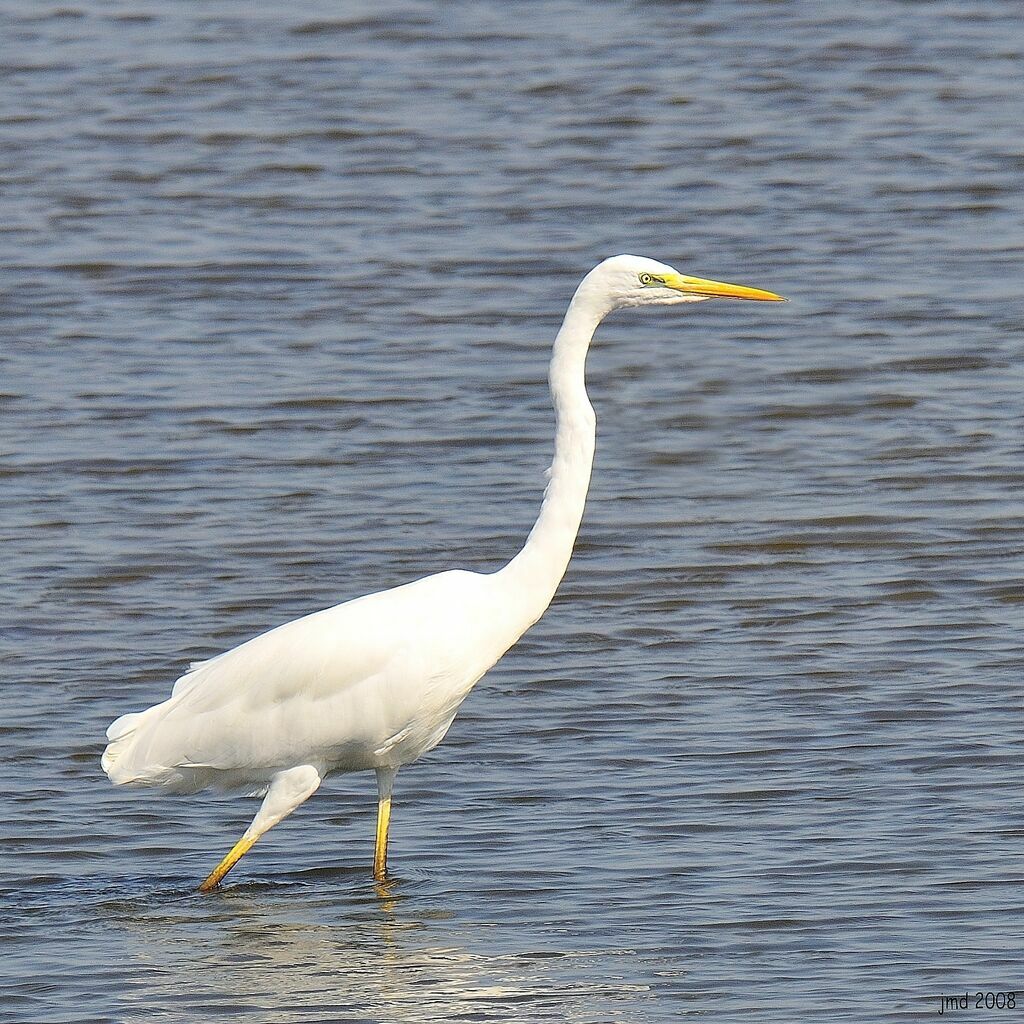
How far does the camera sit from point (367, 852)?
7.12 meters

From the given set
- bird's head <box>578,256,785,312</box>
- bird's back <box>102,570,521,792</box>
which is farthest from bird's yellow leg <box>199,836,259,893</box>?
bird's head <box>578,256,785,312</box>

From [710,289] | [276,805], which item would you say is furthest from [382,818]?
[710,289]

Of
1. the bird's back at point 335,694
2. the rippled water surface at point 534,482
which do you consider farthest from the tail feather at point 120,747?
the rippled water surface at point 534,482

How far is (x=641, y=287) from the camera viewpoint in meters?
6.71

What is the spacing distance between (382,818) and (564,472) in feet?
3.82

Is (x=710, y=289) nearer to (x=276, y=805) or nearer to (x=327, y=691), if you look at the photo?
(x=327, y=691)

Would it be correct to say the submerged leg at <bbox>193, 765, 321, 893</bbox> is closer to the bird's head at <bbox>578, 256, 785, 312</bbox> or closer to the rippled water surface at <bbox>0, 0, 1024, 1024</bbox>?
the rippled water surface at <bbox>0, 0, 1024, 1024</bbox>

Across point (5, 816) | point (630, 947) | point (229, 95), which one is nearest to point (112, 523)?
point (5, 816)

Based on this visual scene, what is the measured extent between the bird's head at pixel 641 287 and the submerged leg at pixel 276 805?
1646 millimetres

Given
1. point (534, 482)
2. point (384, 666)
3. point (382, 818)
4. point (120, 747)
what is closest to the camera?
Result: point (384, 666)

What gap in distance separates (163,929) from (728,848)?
169cm

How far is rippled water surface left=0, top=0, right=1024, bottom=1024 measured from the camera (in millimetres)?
6363

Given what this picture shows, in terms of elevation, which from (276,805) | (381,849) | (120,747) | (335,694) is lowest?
(381,849)

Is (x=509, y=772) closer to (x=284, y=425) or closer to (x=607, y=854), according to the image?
(x=607, y=854)
